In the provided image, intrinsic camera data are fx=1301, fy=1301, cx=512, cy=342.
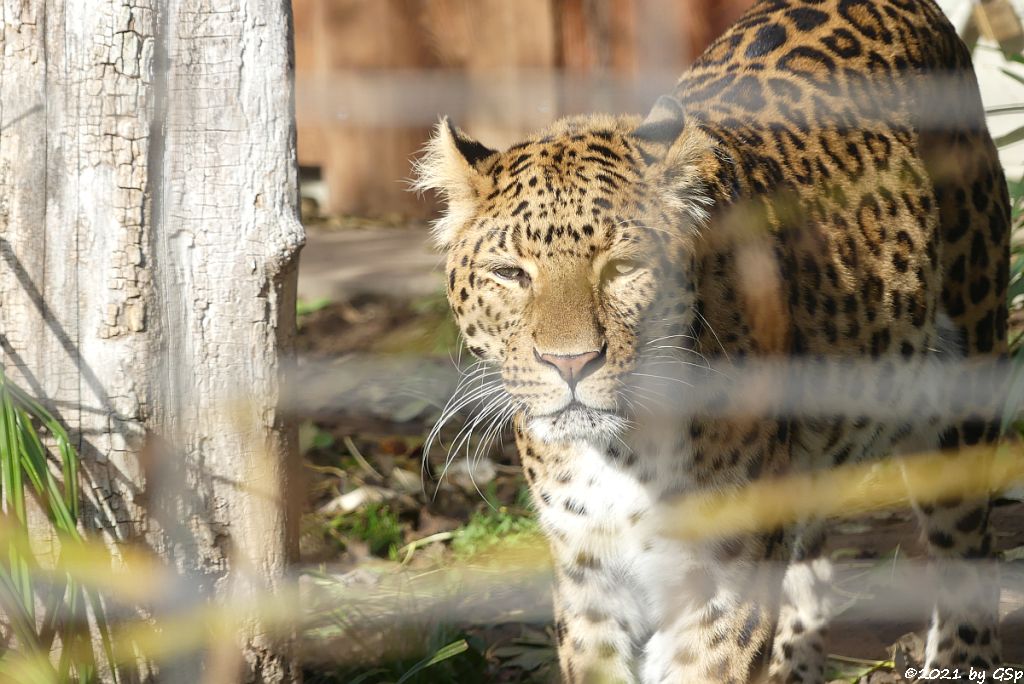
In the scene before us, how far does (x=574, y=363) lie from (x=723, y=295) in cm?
45

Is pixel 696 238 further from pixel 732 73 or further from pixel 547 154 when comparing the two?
pixel 732 73

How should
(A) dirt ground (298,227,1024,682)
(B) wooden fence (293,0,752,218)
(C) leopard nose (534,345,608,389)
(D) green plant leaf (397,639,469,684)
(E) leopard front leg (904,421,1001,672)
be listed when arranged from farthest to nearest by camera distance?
(B) wooden fence (293,0,752,218)
(A) dirt ground (298,227,1024,682)
(E) leopard front leg (904,421,1001,672)
(D) green plant leaf (397,639,469,684)
(C) leopard nose (534,345,608,389)

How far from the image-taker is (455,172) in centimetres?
299

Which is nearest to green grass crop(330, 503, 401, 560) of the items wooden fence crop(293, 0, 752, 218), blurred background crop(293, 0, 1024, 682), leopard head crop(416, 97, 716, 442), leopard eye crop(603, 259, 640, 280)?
blurred background crop(293, 0, 1024, 682)

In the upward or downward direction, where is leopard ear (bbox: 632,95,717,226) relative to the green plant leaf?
upward

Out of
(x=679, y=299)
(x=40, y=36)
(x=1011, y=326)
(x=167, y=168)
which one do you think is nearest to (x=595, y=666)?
(x=679, y=299)

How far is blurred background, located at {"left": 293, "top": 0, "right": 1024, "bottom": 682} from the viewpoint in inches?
150

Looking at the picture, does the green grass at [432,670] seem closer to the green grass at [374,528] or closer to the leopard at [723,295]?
the leopard at [723,295]

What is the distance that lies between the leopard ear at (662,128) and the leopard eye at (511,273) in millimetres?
396

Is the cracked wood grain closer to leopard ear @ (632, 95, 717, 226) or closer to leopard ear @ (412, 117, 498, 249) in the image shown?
leopard ear @ (412, 117, 498, 249)

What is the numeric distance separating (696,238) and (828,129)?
790 millimetres

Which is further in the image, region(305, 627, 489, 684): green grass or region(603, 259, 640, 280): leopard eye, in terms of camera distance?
region(305, 627, 489, 684): green grass

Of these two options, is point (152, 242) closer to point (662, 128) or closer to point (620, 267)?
point (620, 267)

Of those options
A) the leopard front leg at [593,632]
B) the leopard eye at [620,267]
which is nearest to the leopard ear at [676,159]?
the leopard eye at [620,267]
